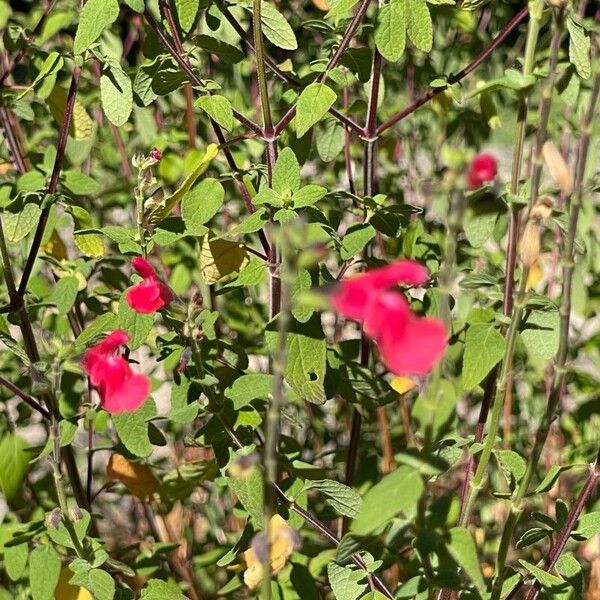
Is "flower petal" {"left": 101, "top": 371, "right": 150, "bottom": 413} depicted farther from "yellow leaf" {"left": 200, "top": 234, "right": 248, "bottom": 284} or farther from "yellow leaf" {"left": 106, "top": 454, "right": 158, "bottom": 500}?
"yellow leaf" {"left": 106, "top": 454, "right": 158, "bottom": 500}

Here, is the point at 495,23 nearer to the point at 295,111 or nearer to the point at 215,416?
the point at 295,111

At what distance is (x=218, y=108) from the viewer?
1.26m

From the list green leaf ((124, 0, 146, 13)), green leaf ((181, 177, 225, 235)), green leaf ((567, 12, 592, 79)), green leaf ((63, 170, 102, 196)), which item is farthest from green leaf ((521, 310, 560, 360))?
green leaf ((63, 170, 102, 196))

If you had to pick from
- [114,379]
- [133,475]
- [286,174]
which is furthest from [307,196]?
[133,475]

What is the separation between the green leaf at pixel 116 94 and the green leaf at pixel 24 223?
0.21m

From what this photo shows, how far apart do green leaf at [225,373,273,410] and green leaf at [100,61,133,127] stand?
1.42 feet

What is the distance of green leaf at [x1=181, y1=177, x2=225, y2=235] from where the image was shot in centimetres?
130

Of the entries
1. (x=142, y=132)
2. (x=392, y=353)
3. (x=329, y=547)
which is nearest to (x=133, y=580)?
(x=329, y=547)

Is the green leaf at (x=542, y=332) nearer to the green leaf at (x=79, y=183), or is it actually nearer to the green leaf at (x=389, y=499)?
the green leaf at (x=389, y=499)

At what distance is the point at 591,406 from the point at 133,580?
116 centimetres

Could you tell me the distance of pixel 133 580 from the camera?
6.15 feet

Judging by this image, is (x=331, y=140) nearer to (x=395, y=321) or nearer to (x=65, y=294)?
(x=65, y=294)

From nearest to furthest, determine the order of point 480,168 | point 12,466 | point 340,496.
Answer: point 480,168 < point 340,496 < point 12,466

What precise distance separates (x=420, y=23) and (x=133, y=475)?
0.92 metres
